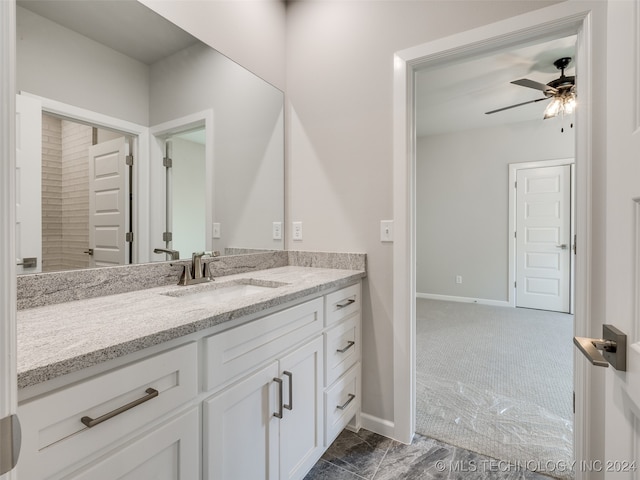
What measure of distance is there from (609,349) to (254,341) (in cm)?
91

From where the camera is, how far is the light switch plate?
1.73m

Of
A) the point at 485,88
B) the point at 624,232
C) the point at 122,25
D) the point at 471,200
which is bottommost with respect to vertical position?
the point at 624,232

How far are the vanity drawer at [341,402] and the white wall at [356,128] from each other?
9 cm

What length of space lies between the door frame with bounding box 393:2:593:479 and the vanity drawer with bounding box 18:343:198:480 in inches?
46.0

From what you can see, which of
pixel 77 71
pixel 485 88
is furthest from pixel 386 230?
pixel 485 88

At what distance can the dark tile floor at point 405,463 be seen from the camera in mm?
1464

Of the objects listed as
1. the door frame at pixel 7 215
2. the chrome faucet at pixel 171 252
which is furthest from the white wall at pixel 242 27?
the door frame at pixel 7 215

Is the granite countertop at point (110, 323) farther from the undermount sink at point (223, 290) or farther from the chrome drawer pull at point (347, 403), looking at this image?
the chrome drawer pull at point (347, 403)

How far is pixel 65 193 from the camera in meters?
1.11

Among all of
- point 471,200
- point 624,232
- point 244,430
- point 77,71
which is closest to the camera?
point 624,232

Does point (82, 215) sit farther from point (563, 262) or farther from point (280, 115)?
A: point (563, 262)

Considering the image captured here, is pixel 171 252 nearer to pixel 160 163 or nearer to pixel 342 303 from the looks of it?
pixel 160 163

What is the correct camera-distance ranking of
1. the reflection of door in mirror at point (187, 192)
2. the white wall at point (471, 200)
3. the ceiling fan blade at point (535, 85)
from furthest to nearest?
the white wall at point (471, 200) < the ceiling fan blade at point (535, 85) < the reflection of door in mirror at point (187, 192)

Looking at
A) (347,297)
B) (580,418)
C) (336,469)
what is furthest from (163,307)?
(580,418)
